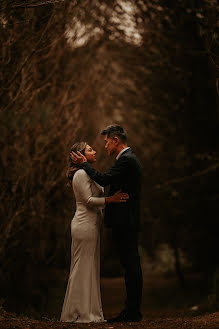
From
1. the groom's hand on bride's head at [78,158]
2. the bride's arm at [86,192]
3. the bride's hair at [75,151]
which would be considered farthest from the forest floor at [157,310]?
the groom's hand on bride's head at [78,158]

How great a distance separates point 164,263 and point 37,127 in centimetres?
955

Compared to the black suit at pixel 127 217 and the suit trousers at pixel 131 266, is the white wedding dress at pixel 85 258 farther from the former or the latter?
the suit trousers at pixel 131 266

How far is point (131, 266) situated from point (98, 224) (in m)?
0.68

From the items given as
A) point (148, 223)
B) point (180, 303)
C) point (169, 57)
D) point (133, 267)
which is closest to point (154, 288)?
point (148, 223)

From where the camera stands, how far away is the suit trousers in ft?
20.0

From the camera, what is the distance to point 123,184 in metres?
6.27

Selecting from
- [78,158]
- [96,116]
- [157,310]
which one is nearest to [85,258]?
[78,158]

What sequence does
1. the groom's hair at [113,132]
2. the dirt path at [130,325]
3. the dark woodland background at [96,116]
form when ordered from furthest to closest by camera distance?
1. the dark woodland background at [96,116]
2. the groom's hair at [113,132]
3. the dirt path at [130,325]

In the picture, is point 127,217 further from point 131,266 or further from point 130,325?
point 130,325

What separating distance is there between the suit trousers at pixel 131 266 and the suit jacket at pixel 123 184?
86 millimetres

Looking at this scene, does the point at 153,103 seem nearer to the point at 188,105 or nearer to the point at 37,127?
the point at 188,105

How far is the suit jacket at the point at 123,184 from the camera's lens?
612cm

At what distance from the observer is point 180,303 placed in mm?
11852

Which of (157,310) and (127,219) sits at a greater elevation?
(127,219)
